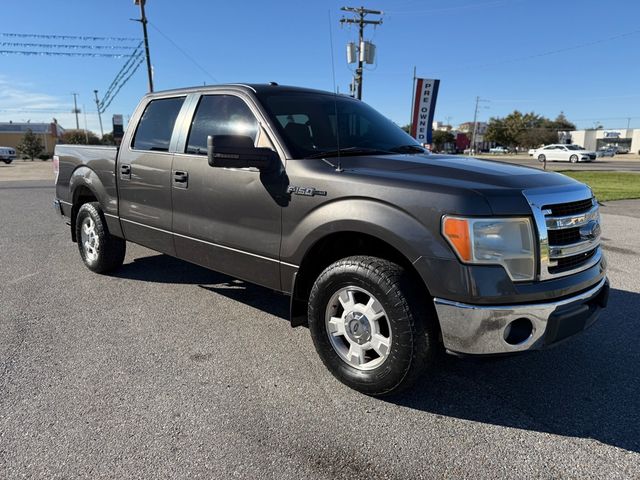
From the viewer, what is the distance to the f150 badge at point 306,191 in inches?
116

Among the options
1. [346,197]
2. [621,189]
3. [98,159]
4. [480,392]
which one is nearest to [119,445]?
[346,197]

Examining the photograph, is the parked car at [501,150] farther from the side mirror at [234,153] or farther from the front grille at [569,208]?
the side mirror at [234,153]

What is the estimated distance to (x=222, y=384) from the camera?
9.91 feet

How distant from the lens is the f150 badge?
294cm

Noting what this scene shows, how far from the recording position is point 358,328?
2.87m

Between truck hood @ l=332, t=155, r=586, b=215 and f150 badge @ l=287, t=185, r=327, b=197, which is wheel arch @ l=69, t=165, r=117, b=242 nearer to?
f150 badge @ l=287, t=185, r=327, b=197

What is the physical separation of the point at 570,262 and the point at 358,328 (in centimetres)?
126

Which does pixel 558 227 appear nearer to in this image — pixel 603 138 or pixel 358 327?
pixel 358 327

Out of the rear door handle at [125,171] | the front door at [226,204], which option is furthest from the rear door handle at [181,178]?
the rear door handle at [125,171]

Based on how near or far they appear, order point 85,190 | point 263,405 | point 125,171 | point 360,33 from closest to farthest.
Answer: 1. point 263,405
2. point 125,171
3. point 85,190
4. point 360,33

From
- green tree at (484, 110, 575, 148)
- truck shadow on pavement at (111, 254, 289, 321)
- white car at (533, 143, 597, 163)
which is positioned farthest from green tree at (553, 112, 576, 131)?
truck shadow on pavement at (111, 254, 289, 321)

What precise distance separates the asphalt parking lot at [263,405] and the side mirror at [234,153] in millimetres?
1380

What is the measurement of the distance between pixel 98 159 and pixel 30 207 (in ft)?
25.8

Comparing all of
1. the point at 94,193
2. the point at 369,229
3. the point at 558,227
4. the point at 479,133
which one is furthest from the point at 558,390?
the point at 479,133
